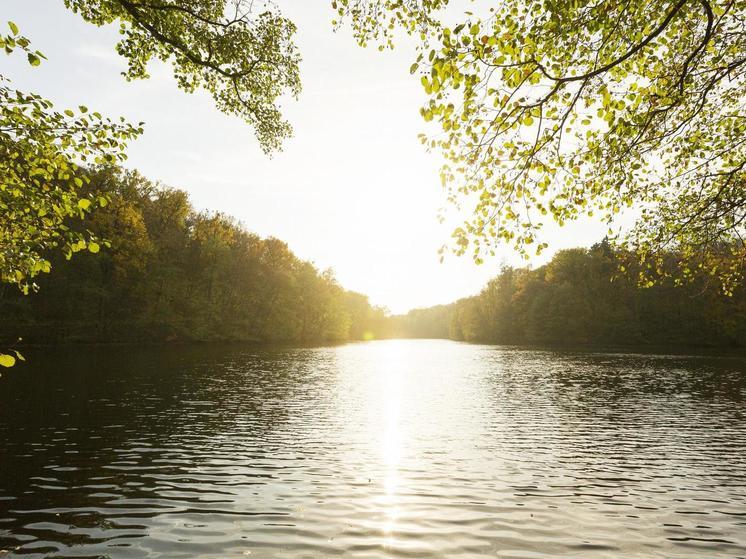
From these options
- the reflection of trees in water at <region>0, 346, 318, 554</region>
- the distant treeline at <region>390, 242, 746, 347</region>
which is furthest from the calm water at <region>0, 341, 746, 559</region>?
the distant treeline at <region>390, 242, 746, 347</region>

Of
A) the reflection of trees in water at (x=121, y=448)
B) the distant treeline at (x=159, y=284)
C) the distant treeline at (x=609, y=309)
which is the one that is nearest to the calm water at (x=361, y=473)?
the reflection of trees in water at (x=121, y=448)

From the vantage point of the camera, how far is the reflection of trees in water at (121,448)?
36.5ft

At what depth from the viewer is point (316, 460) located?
54.4ft

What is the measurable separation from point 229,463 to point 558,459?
40.2ft

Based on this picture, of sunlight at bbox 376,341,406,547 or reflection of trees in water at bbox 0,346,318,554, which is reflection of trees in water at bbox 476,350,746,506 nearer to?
sunlight at bbox 376,341,406,547

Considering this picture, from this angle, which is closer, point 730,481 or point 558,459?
point 730,481

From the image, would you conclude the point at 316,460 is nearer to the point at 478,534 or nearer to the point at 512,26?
the point at 478,534

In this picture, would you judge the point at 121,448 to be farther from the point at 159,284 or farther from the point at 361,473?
the point at 159,284

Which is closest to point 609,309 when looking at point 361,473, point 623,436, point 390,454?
point 623,436

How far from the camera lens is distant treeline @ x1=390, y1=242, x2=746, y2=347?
9694 centimetres

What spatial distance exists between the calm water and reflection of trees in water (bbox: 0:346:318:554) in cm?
8

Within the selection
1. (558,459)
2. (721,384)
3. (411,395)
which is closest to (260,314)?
(411,395)

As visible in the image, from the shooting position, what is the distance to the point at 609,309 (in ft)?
358

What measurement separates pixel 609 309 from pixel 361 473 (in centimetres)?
11038
